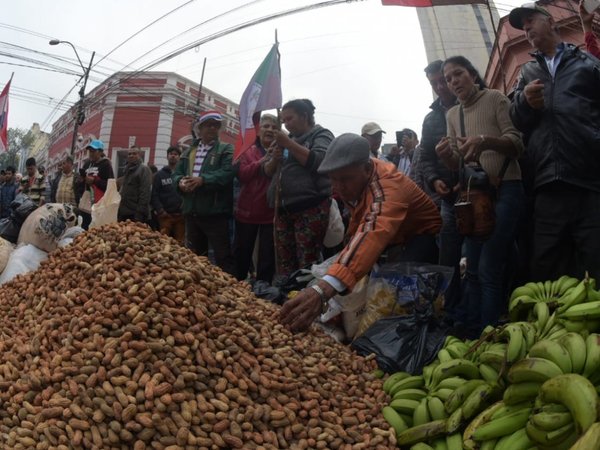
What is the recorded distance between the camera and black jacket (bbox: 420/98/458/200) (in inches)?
136

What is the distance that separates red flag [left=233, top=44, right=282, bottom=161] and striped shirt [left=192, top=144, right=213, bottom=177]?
0.61 m

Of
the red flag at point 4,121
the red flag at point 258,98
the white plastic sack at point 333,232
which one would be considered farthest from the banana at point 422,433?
the red flag at point 4,121

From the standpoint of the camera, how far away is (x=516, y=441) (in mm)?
1489

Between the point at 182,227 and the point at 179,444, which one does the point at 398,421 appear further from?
the point at 182,227

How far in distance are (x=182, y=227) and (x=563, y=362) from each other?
5332 millimetres

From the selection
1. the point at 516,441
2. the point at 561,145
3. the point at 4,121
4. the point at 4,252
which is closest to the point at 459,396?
the point at 516,441

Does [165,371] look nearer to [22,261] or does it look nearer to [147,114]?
[22,261]

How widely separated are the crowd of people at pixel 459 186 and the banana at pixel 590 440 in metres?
1.29

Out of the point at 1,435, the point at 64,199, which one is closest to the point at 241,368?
the point at 1,435

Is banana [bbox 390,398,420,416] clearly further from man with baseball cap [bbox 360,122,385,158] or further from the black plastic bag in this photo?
man with baseball cap [bbox 360,122,385,158]

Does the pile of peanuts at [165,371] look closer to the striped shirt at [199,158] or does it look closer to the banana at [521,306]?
the banana at [521,306]

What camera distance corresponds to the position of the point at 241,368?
6.26ft

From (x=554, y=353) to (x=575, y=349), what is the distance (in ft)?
0.23

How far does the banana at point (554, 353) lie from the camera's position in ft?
5.08
